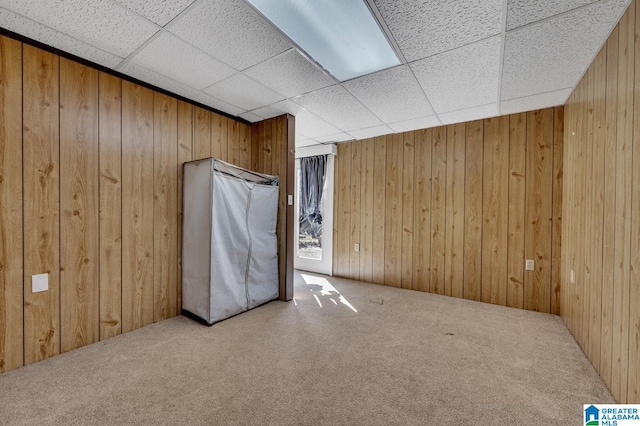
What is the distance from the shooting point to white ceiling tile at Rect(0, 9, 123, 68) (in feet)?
5.45

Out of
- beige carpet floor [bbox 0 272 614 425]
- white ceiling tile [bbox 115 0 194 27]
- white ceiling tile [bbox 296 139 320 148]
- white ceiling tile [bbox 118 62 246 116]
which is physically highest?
white ceiling tile [bbox 115 0 194 27]

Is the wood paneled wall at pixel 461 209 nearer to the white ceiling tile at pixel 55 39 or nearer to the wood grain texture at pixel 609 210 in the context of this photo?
the wood grain texture at pixel 609 210

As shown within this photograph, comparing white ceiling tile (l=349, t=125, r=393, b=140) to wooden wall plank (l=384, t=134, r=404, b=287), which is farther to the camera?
wooden wall plank (l=384, t=134, r=404, b=287)

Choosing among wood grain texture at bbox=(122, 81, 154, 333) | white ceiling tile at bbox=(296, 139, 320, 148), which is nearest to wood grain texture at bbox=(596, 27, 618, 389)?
white ceiling tile at bbox=(296, 139, 320, 148)

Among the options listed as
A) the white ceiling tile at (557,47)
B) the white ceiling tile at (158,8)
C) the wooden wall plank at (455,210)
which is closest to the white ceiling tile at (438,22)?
the white ceiling tile at (557,47)

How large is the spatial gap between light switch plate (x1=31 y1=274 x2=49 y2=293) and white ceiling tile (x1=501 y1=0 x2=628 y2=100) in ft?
11.6

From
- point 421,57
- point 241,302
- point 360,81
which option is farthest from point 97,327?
point 421,57

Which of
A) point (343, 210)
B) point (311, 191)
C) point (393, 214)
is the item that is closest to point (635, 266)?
point (393, 214)

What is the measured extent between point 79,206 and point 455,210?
3.82 meters

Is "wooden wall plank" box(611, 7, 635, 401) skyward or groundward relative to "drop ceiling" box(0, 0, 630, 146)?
groundward

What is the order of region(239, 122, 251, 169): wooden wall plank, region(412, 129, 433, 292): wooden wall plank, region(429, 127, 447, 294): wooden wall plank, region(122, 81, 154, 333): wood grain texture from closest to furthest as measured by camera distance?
1. region(122, 81, 154, 333): wood grain texture
2. region(239, 122, 251, 169): wooden wall plank
3. region(429, 127, 447, 294): wooden wall plank
4. region(412, 129, 433, 292): wooden wall plank

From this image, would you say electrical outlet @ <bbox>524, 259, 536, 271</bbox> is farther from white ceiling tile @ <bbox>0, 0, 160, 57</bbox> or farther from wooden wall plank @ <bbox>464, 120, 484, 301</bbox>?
white ceiling tile @ <bbox>0, 0, 160, 57</bbox>

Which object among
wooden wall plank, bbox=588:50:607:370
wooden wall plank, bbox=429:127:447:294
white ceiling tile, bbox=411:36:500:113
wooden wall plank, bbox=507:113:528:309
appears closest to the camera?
wooden wall plank, bbox=588:50:607:370

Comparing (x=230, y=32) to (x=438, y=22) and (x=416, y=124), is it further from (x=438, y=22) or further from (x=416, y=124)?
(x=416, y=124)
